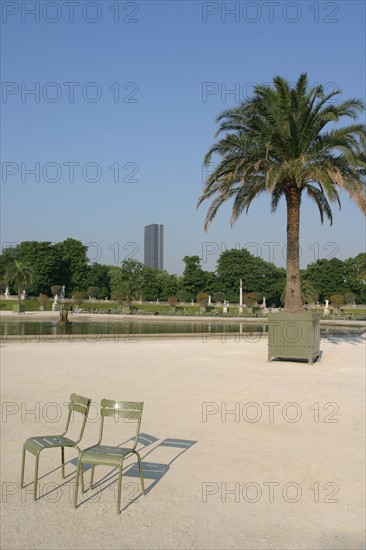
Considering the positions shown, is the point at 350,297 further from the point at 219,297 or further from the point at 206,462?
the point at 206,462

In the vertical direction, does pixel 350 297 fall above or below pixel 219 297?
above

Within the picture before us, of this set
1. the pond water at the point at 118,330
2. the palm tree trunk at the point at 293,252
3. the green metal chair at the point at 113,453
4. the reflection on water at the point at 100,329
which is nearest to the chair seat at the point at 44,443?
the green metal chair at the point at 113,453

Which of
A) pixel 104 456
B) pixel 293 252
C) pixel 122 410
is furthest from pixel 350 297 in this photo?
pixel 104 456

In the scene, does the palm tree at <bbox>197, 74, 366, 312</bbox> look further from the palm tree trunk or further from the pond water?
the pond water

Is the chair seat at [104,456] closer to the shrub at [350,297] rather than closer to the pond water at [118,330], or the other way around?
the pond water at [118,330]

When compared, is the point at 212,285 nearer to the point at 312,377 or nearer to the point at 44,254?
the point at 44,254

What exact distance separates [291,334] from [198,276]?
2862 inches

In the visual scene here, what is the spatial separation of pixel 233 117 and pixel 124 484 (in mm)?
13803

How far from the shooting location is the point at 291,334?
1563 centimetres

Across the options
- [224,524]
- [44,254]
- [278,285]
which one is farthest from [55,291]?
[224,524]

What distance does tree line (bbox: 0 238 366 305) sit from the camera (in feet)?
282

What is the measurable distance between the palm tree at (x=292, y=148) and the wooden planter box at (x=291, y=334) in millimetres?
1213

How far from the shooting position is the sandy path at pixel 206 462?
438 centimetres

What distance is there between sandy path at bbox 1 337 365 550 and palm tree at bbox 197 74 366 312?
561 centimetres
